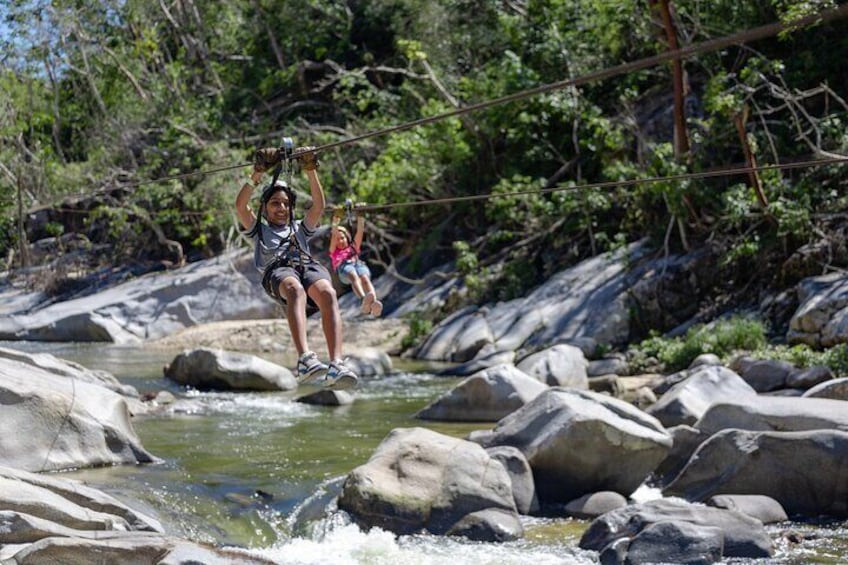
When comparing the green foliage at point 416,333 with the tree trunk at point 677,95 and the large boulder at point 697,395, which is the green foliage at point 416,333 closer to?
the tree trunk at point 677,95

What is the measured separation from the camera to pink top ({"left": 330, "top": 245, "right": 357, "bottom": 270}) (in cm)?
1255

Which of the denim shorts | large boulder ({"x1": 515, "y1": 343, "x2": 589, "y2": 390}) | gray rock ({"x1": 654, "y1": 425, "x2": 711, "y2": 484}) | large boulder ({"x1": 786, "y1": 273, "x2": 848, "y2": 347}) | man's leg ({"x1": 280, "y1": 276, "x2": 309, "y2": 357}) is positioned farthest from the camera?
large boulder ({"x1": 515, "y1": 343, "x2": 589, "y2": 390})

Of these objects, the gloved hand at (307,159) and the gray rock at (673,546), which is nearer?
the gloved hand at (307,159)

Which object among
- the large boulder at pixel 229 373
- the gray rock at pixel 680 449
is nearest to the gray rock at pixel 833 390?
the gray rock at pixel 680 449

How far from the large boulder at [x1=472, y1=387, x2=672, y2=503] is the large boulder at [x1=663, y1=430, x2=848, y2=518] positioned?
60 centimetres

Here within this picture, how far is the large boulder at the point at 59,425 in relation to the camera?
35.6 ft

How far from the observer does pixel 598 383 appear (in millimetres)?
16375

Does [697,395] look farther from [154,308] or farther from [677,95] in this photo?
[154,308]

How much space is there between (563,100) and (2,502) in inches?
658

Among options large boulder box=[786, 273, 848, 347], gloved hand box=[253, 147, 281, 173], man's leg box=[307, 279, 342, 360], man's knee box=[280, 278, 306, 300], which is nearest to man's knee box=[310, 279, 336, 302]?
man's leg box=[307, 279, 342, 360]

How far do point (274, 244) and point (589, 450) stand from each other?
3959 millimetres

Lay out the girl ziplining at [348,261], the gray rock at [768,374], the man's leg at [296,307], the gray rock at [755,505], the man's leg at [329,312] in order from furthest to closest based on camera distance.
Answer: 1. the gray rock at [768,374]
2. the girl ziplining at [348,261]
3. the gray rock at [755,505]
4. the man's leg at [329,312]
5. the man's leg at [296,307]

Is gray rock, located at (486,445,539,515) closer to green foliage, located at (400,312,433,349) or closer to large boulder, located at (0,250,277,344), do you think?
green foliage, located at (400,312,433,349)

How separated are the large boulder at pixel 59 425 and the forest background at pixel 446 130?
8.16 feet
